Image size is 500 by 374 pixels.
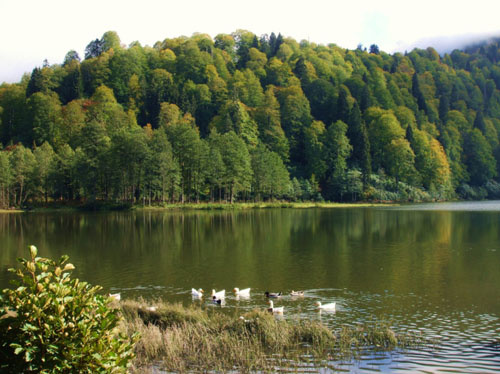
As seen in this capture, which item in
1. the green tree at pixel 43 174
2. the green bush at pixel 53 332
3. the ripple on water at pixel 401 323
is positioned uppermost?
the green tree at pixel 43 174

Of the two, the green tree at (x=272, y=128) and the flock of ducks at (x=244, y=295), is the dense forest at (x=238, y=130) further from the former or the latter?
the flock of ducks at (x=244, y=295)

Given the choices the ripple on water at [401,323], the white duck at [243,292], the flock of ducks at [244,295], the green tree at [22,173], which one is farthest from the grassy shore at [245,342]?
the green tree at [22,173]

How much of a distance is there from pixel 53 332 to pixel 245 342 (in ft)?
26.9

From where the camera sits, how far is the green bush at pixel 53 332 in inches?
304

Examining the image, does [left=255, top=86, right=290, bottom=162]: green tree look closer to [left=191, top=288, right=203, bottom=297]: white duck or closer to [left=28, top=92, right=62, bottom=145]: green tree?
[left=28, top=92, right=62, bottom=145]: green tree

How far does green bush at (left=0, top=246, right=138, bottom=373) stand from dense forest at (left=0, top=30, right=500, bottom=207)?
8353 cm

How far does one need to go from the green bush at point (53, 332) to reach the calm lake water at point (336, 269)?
7.62 metres

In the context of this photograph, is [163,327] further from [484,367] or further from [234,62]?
[234,62]

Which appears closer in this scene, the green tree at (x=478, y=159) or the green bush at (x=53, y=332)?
the green bush at (x=53, y=332)

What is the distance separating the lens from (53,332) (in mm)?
7734

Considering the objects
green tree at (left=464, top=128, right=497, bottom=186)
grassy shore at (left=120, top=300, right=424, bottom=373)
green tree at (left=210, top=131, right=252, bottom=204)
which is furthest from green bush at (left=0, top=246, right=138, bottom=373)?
green tree at (left=464, top=128, right=497, bottom=186)

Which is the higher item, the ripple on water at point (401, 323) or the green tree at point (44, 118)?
the green tree at point (44, 118)

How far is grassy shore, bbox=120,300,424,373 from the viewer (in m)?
13.7

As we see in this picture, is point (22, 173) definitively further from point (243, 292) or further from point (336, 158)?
point (243, 292)
